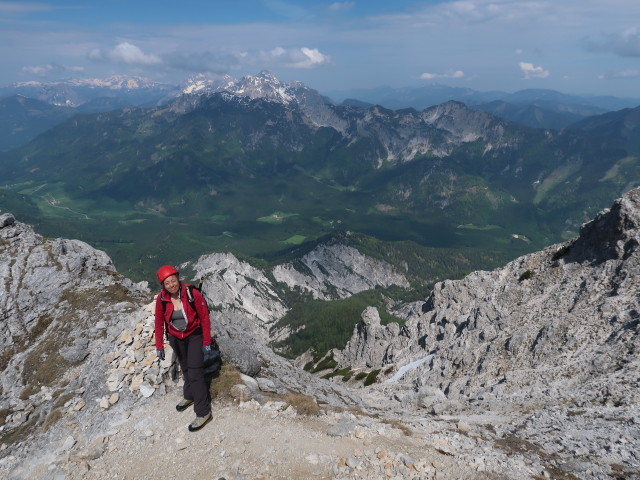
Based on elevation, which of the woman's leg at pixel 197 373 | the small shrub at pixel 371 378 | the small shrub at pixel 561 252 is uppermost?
the woman's leg at pixel 197 373

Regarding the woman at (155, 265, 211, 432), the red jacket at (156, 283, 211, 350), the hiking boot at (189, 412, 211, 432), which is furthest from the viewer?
the hiking boot at (189, 412, 211, 432)

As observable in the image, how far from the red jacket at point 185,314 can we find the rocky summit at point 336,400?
4.93m

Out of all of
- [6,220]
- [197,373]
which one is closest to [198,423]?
[197,373]

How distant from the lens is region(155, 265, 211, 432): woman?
17.8 metres

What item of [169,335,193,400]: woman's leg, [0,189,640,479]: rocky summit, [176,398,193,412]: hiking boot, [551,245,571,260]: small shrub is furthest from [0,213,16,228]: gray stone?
[551,245,571,260]: small shrub

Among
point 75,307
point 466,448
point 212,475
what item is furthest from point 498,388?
point 75,307

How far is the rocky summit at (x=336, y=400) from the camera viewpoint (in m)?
17.2

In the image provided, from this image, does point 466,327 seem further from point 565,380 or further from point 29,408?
point 29,408

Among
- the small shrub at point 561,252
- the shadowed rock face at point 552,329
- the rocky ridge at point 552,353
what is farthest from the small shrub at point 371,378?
the small shrub at point 561,252

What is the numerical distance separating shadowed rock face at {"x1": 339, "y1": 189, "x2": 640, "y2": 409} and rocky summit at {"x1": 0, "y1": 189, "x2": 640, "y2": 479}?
232 mm

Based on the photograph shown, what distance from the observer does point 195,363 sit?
1892 cm

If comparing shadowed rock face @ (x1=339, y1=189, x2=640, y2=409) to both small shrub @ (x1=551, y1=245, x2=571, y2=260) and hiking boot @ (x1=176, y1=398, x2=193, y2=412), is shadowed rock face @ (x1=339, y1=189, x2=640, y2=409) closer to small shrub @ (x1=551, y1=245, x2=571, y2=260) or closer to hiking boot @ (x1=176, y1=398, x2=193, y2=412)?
small shrub @ (x1=551, y1=245, x2=571, y2=260)

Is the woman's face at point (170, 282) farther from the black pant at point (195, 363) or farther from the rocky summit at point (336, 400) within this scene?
the rocky summit at point (336, 400)

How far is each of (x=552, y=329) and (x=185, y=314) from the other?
159 ft
